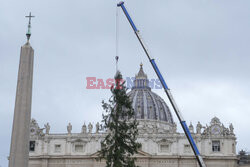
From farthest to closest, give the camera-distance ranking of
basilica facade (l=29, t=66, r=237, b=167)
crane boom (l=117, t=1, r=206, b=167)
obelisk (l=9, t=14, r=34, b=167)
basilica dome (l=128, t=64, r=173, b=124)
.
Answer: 1. basilica dome (l=128, t=64, r=173, b=124)
2. basilica facade (l=29, t=66, r=237, b=167)
3. crane boom (l=117, t=1, r=206, b=167)
4. obelisk (l=9, t=14, r=34, b=167)

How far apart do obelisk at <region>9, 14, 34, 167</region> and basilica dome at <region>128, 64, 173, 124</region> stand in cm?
8553

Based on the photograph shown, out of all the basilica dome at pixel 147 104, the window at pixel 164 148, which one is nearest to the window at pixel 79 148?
the window at pixel 164 148

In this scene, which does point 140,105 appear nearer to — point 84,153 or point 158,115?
point 158,115

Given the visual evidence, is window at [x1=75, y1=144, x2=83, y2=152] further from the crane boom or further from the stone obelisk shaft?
the stone obelisk shaft

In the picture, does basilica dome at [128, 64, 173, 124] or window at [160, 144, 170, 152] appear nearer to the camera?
window at [160, 144, 170, 152]

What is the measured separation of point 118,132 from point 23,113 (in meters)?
21.2

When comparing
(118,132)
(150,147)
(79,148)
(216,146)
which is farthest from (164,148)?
(118,132)

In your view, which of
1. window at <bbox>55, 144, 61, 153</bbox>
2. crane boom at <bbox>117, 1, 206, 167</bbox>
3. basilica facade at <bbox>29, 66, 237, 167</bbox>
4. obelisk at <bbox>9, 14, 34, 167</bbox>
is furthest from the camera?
window at <bbox>55, 144, 61, 153</bbox>

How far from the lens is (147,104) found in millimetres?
116375

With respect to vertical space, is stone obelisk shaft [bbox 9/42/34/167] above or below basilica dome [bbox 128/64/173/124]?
below

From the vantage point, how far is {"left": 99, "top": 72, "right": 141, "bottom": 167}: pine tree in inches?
1706

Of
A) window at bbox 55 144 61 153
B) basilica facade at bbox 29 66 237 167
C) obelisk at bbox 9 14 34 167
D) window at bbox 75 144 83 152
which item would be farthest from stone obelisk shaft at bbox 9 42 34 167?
window at bbox 55 144 61 153

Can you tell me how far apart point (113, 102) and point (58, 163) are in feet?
139

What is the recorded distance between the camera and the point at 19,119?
2389 centimetres
